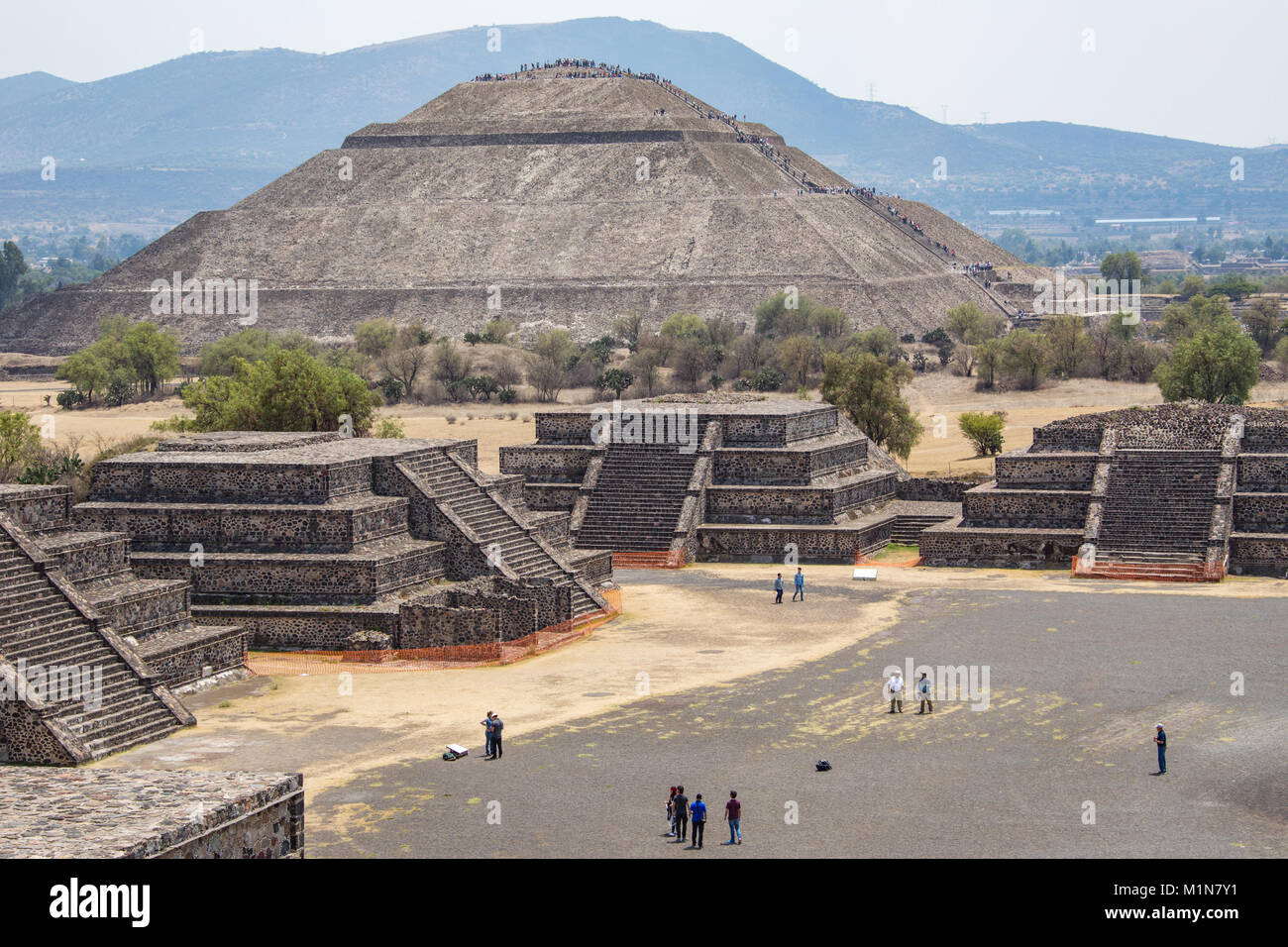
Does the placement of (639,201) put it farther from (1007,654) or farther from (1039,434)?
(1007,654)

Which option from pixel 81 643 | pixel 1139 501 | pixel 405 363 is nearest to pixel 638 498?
pixel 1139 501

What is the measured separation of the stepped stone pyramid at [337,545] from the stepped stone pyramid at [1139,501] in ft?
38.1

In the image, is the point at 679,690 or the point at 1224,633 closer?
the point at 679,690

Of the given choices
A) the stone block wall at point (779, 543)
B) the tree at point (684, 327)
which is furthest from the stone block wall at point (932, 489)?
the tree at point (684, 327)

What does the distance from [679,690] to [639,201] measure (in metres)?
113

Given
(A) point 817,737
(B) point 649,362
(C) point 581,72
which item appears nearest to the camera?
(A) point 817,737

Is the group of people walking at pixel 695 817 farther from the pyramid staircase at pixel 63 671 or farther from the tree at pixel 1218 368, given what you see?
the tree at pixel 1218 368

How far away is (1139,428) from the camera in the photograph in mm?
50344

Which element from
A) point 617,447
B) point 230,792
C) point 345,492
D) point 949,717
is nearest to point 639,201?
point 617,447

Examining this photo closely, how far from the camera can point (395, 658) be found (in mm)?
36094

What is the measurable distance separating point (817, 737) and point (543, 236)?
114 metres

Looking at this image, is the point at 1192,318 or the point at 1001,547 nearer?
the point at 1001,547

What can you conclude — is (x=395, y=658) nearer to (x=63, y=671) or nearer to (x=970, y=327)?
(x=63, y=671)

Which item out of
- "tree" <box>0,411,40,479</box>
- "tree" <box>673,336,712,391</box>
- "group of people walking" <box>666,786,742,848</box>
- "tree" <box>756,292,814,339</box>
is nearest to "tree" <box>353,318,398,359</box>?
"tree" <box>673,336,712,391</box>
